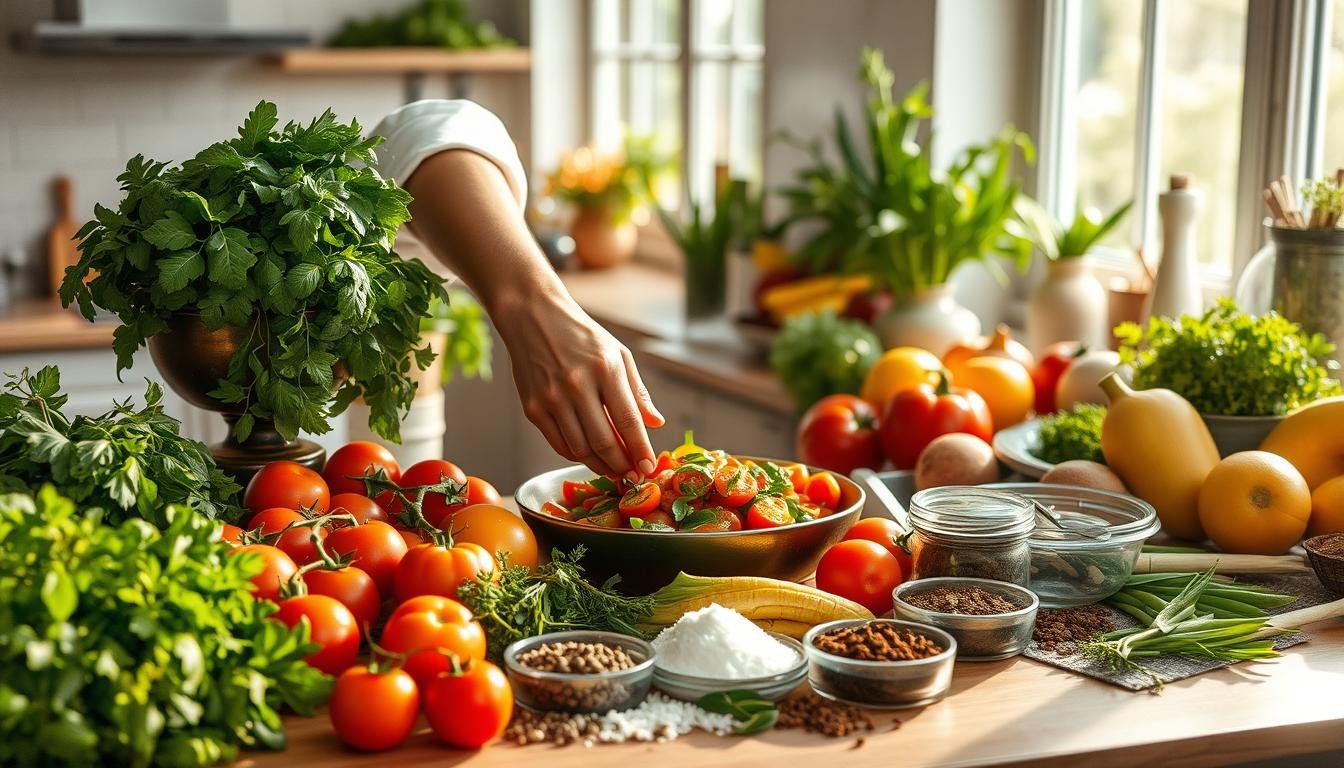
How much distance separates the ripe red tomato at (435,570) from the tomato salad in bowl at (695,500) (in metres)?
0.16

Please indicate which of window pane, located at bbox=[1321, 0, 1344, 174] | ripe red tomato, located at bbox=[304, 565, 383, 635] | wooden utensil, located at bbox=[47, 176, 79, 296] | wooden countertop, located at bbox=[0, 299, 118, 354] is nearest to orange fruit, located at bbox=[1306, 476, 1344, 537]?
window pane, located at bbox=[1321, 0, 1344, 174]

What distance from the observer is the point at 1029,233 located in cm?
248

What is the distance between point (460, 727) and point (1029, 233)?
5.83 feet

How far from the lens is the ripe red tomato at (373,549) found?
121 centimetres

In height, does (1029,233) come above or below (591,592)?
above

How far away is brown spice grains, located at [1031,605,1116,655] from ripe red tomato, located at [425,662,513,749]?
0.51 meters

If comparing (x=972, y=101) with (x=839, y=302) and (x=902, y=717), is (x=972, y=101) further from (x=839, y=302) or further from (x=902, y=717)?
(x=902, y=717)

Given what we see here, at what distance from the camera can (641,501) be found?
129 centimetres

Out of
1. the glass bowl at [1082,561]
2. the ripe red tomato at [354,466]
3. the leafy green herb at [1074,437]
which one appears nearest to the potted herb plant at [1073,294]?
the leafy green herb at [1074,437]

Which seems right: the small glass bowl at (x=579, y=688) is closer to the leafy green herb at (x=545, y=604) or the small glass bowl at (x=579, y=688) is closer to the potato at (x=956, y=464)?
the leafy green herb at (x=545, y=604)

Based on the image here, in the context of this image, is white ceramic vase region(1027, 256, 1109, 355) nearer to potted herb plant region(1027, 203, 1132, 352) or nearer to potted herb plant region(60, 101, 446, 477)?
potted herb plant region(1027, 203, 1132, 352)

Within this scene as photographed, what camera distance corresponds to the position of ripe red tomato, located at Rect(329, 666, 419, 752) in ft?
3.22

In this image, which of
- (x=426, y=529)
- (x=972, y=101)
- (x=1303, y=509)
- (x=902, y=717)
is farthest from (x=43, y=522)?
(x=972, y=101)

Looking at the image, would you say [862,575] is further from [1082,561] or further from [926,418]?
[926,418]
